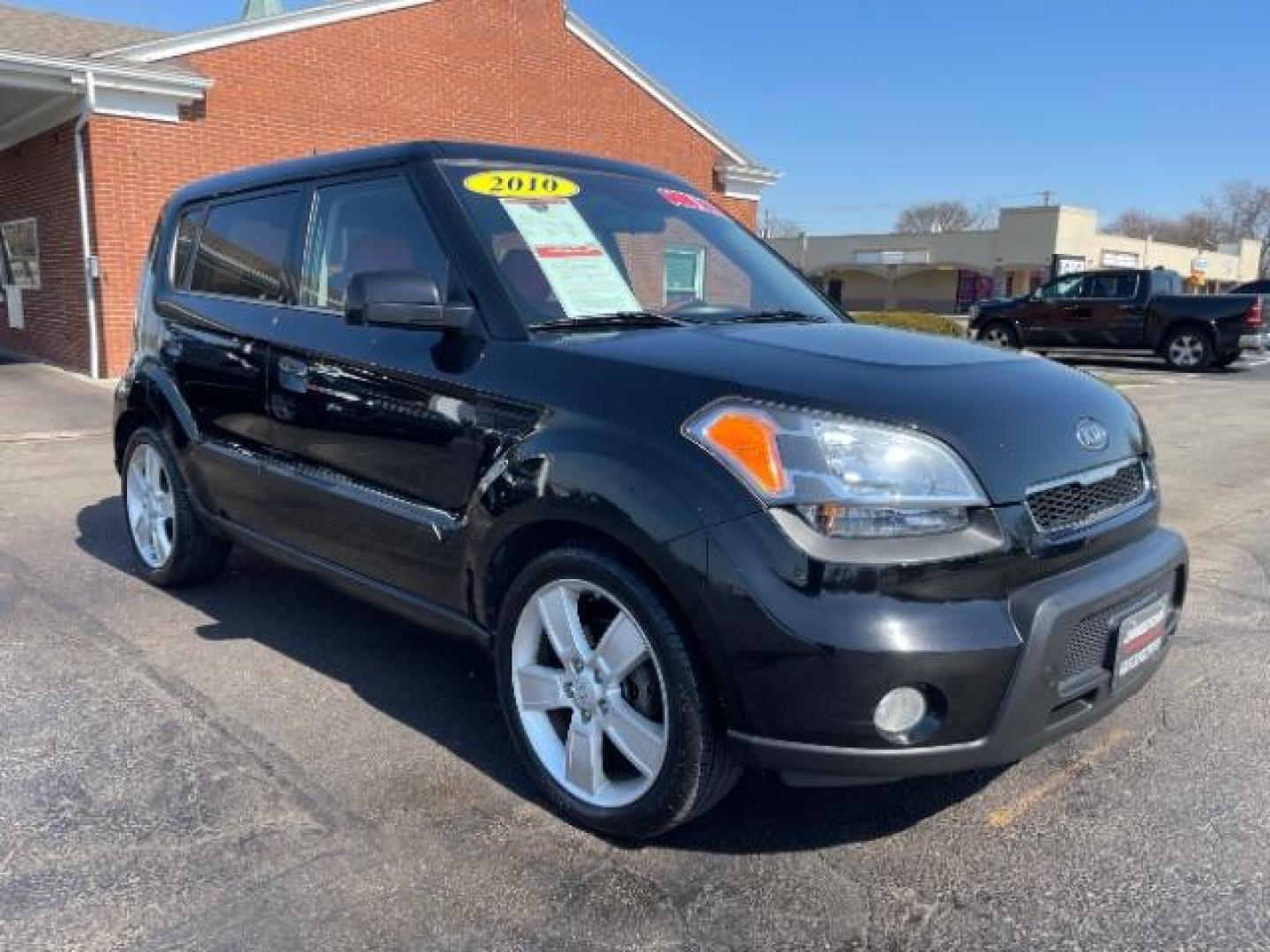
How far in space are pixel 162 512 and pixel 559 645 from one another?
2.93 metres

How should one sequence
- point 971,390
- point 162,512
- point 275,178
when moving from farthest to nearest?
point 162,512 → point 275,178 → point 971,390

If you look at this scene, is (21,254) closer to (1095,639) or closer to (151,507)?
(151,507)

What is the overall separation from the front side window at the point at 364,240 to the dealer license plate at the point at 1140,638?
2.18 meters

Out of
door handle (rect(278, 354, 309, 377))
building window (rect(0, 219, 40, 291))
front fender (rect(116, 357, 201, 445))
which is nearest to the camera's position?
door handle (rect(278, 354, 309, 377))

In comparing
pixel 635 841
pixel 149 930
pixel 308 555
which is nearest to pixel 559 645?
pixel 635 841

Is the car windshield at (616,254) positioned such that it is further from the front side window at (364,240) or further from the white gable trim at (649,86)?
the white gable trim at (649,86)

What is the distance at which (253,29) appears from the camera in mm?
13586

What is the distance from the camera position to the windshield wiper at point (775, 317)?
11.5 ft

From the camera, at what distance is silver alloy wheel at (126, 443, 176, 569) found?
488 centimetres

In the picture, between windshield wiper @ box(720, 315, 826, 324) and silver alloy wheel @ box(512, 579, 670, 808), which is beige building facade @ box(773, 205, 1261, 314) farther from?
silver alloy wheel @ box(512, 579, 670, 808)

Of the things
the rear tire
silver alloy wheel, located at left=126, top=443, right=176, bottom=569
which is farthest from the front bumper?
the rear tire

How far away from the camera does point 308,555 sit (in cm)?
385

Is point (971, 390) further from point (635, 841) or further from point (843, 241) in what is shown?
point (843, 241)

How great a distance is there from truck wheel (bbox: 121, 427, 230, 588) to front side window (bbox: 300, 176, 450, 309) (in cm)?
140
